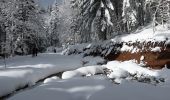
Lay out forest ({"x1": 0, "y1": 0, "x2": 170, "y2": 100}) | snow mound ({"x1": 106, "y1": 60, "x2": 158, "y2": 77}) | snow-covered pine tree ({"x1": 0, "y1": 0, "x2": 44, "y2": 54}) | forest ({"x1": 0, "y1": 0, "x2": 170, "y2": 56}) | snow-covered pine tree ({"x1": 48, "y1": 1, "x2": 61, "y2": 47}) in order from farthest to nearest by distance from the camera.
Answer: snow-covered pine tree ({"x1": 48, "y1": 1, "x2": 61, "y2": 47}), snow-covered pine tree ({"x1": 0, "y1": 0, "x2": 44, "y2": 54}), forest ({"x1": 0, "y1": 0, "x2": 170, "y2": 56}), snow mound ({"x1": 106, "y1": 60, "x2": 158, "y2": 77}), forest ({"x1": 0, "y1": 0, "x2": 170, "y2": 100})

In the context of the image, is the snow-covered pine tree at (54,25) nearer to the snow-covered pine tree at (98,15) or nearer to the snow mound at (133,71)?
the snow-covered pine tree at (98,15)

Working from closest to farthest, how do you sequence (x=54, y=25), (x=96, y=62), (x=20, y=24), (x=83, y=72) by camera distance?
(x=83, y=72), (x=96, y=62), (x=20, y=24), (x=54, y=25)

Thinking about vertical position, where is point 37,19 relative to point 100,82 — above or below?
above

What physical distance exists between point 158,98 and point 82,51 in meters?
24.9

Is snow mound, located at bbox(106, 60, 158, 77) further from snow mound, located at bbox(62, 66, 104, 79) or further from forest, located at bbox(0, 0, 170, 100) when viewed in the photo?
snow mound, located at bbox(62, 66, 104, 79)

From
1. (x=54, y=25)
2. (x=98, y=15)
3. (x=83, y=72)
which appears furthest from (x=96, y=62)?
(x=54, y=25)

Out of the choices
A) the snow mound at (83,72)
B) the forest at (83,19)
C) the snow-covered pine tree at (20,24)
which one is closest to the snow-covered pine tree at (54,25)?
the forest at (83,19)

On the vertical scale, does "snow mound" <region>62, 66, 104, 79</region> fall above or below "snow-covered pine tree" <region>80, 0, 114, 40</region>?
below

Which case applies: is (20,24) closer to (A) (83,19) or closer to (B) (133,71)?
(A) (83,19)

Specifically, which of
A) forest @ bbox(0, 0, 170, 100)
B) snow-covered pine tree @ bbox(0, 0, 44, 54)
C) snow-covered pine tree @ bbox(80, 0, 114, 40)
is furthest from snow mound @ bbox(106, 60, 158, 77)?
snow-covered pine tree @ bbox(0, 0, 44, 54)

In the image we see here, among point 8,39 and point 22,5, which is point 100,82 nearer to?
point 8,39

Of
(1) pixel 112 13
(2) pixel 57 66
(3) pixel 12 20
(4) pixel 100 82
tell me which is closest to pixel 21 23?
(3) pixel 12 20

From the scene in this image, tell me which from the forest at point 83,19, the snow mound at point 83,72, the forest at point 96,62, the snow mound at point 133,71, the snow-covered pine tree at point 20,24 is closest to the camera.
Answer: the forest at point 96,62

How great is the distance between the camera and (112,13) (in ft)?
116
